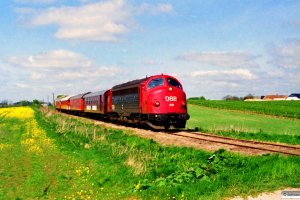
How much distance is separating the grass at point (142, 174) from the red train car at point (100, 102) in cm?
2193

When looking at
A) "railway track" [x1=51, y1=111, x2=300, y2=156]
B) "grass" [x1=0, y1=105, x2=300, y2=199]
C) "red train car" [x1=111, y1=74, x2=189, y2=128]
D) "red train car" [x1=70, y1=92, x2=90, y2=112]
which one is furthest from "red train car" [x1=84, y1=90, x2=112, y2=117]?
"grass" [x1=0, y1=105, x2=300, y2=199]

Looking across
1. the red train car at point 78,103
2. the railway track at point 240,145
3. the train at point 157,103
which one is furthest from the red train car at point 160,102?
the red train car at point 78,103

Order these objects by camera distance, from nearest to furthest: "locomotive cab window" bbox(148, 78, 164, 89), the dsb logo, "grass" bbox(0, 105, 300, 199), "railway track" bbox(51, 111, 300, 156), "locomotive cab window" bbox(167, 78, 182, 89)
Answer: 1. "grass" bbox(0, 105, 300, 199)
2. "railway track" bbox(51, 111, 300, 156)
3. the dsb logo
4. "locomotive cab window" bbox(148, 78, 164, 89)
5. "locomotive cab window" bbox(167, 78, 182, 89)

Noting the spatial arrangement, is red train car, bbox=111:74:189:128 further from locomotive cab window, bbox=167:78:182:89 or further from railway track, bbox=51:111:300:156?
railway track, bbox=51:111:300:156

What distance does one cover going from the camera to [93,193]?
13383 mm

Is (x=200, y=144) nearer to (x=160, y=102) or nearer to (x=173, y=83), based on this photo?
(x=160, y=102)

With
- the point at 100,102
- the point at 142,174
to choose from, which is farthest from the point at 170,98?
the point at 100,102

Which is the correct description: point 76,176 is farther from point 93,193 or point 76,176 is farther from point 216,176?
point 216,176

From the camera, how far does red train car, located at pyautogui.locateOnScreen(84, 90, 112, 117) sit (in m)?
43.7

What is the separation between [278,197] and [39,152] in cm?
1522

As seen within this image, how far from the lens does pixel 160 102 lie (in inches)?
1122

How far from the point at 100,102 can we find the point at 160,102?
20.1 meters

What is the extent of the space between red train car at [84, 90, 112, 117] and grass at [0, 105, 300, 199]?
21934 mm

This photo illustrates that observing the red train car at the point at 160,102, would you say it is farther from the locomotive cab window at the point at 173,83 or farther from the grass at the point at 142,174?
the grass at the point at 142,174
